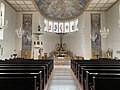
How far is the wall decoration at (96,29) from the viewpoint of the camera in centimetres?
2416

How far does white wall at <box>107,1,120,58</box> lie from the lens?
2041cm

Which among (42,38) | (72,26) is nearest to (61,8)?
(72,26)

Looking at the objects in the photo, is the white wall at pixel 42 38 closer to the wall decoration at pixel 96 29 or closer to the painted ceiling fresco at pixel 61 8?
the painted ceiling fresco at pixel 61 8

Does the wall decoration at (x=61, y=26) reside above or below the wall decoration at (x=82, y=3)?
below

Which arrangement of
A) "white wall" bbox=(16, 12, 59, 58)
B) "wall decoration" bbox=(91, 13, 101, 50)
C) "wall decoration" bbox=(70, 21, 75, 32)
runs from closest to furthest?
1. "wall decoration" bbox=(91, 13, 101, 50)
2. "white wall" bbox=(16, 12, 59, 58)
3. "wall decoration" bbox=(70, 21, 75, 32)

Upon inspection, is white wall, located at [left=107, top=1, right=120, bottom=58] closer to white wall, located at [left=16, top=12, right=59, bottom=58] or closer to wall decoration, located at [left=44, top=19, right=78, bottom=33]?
wall decoration, located at [left=44, top=19, right=78, bottom=33]

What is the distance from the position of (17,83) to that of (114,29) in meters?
20.1

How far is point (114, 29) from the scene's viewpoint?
21859 millimetres

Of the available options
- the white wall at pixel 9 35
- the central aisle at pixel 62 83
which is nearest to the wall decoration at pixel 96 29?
the white wall at pixel 9 35

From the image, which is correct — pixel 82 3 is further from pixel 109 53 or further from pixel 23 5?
pixel 23 5

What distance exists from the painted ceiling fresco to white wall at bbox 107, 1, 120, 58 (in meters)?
4.13

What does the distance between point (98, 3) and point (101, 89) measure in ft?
62.5

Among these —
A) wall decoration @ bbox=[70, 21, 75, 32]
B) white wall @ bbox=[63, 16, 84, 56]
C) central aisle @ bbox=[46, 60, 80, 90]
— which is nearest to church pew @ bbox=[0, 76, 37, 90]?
central aisle @ bbox=[46, 60, 80, 90]

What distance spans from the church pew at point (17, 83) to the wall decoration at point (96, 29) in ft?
69.1
